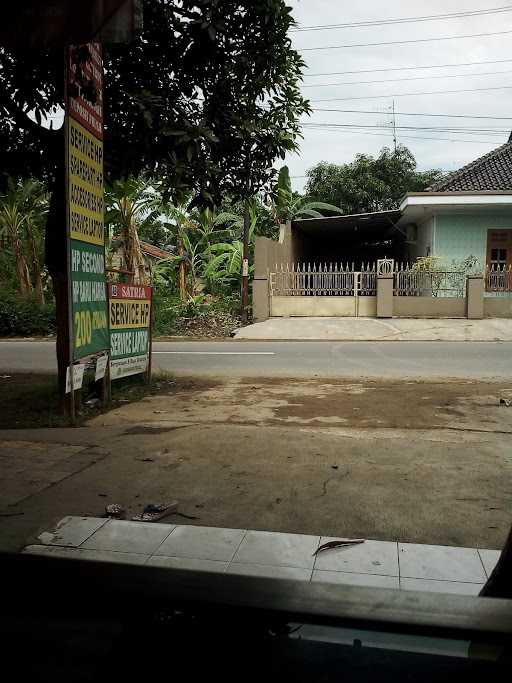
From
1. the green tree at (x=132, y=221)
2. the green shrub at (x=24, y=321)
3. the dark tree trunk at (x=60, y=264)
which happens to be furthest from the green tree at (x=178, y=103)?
the green shrub at (x=24, y=321)

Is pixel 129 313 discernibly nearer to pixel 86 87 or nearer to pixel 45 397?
pixel 45 397

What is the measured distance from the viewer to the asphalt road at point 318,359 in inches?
400

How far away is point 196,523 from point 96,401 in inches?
156

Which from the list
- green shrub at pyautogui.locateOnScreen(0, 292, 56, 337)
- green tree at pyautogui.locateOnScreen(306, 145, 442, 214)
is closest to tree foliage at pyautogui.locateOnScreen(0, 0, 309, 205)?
green shrub at pyautogui.locateOnScreen(0, 292, 56, 337)

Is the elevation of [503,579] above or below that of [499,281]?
below

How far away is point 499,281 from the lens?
62.2 feet

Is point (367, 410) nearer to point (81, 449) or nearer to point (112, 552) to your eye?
point (81, 449)

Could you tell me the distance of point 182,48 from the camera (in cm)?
660

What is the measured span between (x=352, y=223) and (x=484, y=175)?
16.3ft

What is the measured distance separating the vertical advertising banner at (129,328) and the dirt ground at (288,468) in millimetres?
855

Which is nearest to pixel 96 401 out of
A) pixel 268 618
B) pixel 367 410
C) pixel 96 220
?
pixel 96 220

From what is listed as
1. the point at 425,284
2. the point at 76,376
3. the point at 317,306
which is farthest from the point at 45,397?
the point at 425,284

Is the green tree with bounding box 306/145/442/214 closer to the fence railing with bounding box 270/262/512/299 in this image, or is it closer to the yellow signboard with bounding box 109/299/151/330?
the fence railing with bounding box 270/262/512/299

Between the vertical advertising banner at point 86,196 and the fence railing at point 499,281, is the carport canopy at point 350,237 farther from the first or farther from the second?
the vertical advertising banner at point 86,196
